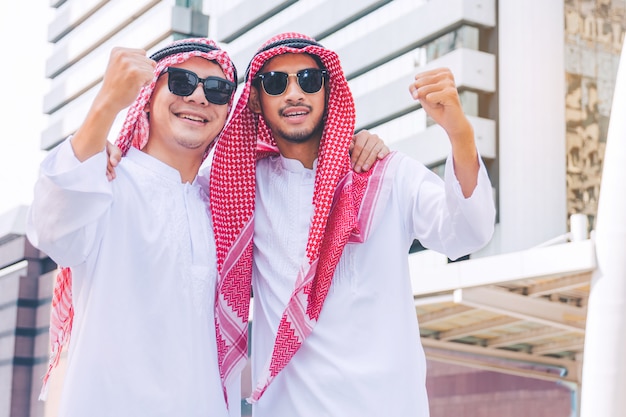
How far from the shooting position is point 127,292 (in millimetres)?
2869

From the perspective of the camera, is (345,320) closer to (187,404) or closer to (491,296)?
(187,404)

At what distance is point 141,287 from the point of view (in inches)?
114

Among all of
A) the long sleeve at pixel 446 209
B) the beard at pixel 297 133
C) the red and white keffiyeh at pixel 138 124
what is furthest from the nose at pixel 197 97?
the long sleeve at pixel 446 209

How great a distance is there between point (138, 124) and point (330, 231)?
0.77m

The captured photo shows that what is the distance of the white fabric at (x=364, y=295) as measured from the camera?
2928mm

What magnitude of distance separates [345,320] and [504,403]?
1823cm

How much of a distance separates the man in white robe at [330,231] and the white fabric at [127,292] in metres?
0.22

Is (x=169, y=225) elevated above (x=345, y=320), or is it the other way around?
(x=169, y=225)

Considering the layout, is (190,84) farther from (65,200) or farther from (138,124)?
(65,200)

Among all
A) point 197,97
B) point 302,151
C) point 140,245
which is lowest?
point 140,245

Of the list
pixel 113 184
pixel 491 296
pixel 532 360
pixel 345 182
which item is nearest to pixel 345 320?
pixel 345 182

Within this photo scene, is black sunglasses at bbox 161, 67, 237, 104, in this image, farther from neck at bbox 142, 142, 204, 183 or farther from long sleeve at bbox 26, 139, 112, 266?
long sleeve at bbox 26, 139, 112, 266

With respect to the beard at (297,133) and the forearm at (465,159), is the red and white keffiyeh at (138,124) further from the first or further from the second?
the forearm at (465,159)

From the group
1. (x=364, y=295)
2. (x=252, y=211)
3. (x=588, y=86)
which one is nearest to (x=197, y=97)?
(x=252, y=211)
